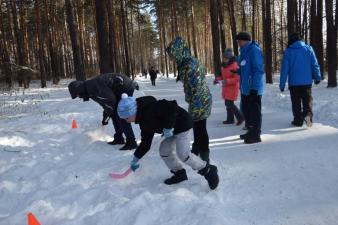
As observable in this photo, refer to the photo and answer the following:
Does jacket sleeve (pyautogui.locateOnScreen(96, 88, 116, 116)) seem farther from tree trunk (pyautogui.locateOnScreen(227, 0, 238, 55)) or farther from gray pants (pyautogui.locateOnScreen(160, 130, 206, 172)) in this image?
tree trunk (pyautogui.locateOnScreen(227, 0, 238, 55))

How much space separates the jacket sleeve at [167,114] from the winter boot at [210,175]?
74 centimetres

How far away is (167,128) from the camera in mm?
3977

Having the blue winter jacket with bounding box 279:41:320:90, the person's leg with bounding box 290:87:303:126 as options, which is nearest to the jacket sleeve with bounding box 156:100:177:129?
the blue winter jacket with bounding box 279:41:320:90

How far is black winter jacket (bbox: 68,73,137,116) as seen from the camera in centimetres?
611

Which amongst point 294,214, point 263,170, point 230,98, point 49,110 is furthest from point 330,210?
point 49,110

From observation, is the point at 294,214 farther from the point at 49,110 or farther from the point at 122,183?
the point at 49,110

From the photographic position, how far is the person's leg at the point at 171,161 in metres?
4.45

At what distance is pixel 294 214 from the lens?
3.66 m

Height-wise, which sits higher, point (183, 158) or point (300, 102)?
point (300, 102)

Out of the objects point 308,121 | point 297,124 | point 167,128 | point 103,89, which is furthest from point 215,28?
point 167,128

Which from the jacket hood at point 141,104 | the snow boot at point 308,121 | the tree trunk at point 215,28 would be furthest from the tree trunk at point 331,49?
the jacket hood at point 141,104

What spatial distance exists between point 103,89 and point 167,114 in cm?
244

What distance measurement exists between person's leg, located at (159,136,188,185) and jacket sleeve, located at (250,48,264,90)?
2.48m

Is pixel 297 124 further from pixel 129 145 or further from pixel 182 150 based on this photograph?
pixel 182 150
